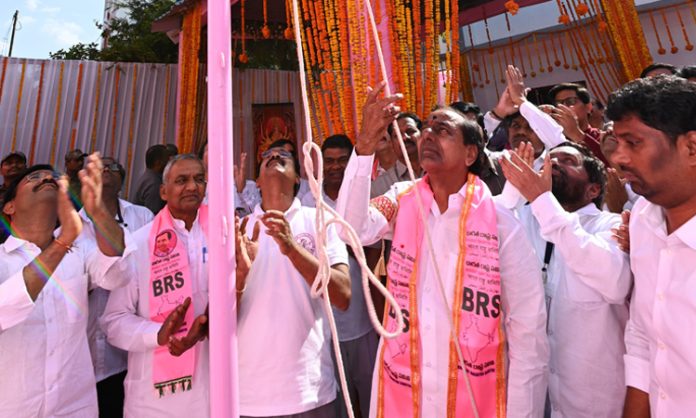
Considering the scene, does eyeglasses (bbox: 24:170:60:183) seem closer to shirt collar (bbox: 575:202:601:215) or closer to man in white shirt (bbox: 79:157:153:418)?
man in white shirt (bbox: 79:157:153:418)

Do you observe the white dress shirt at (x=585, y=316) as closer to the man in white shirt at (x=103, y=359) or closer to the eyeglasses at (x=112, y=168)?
the man in white shirt at (x=103, y=359)

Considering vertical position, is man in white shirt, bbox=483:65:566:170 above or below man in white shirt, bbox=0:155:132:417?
above

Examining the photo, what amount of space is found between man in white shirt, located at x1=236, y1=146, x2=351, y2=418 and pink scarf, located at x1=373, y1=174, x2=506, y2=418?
0.31 metres

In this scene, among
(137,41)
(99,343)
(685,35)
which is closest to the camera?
(99,343)

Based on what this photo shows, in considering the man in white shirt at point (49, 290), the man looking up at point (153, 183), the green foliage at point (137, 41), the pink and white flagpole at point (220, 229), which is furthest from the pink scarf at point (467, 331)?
the green foliage at point (137, 41)

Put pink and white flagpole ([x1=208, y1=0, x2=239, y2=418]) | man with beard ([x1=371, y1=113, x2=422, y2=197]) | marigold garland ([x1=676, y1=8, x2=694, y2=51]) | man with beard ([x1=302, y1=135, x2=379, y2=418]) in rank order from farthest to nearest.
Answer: marigold garland ([x1=676, y1=8, x2=694, y2=51]) < man with beard ([x1=371, y1=113, x2=422, y2=197]) < man with beard ([x1=302, y1=135, x2=379, y2=418]) < pink and white flagpole ([x1=208, y1=0, x2=239, y2=418])

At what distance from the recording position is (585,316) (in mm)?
1824

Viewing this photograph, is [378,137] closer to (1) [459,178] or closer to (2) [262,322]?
(1) [459,178]

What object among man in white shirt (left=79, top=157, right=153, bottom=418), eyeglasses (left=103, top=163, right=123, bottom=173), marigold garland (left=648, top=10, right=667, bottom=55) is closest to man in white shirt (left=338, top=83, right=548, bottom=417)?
man in white shirt (left=79, top=157, right=153, bottom=418)

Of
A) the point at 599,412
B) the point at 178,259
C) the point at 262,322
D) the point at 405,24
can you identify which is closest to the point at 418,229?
the point at 262,322

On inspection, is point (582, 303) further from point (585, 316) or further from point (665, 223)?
point (665, 223)

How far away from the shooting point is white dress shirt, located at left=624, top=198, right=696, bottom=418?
1.36 metres

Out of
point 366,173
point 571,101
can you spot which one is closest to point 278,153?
point 366,173

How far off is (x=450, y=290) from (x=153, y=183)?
11.3 feet
